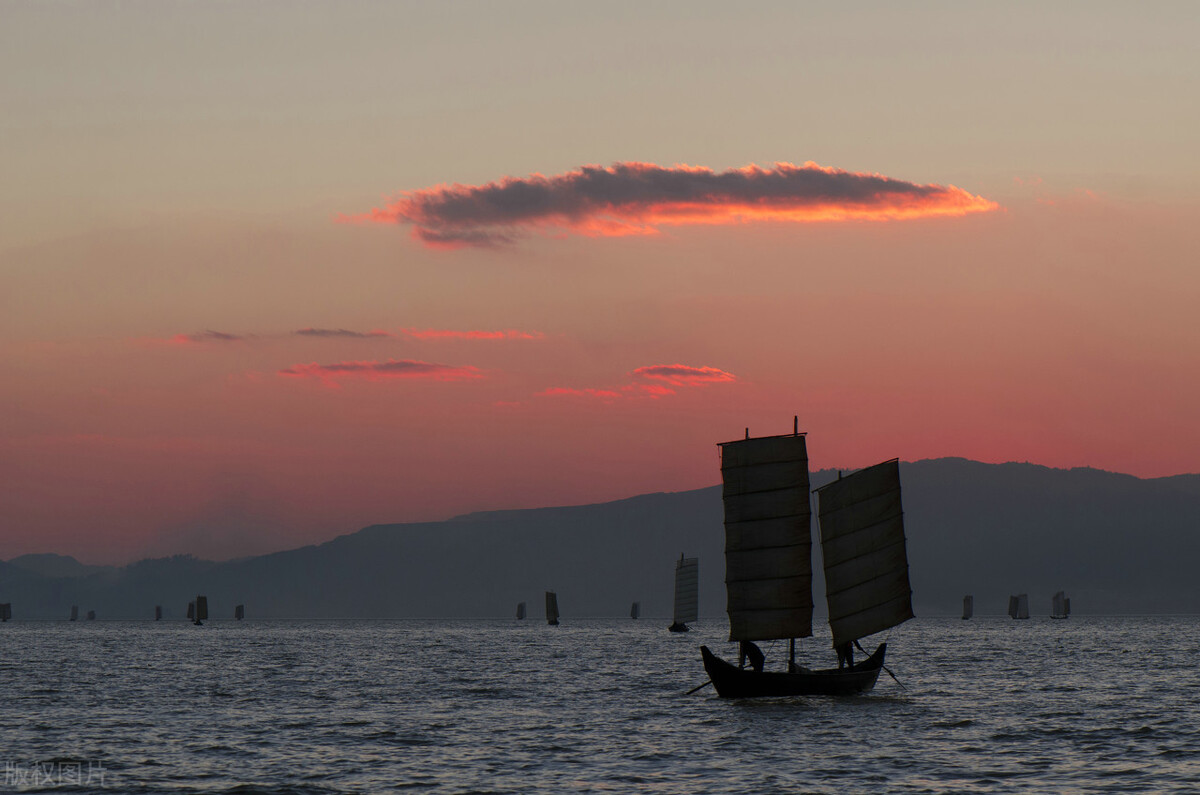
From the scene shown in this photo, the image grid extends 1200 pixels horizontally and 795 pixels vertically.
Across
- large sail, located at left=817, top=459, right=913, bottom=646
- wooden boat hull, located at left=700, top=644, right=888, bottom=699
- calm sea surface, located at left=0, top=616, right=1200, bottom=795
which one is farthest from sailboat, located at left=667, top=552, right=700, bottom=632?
large sail, located at left=817, top=459, right=913, bottom=646

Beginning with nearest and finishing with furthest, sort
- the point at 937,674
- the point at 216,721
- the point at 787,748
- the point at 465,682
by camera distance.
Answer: the point at 787,748 → the point at 216,721 → the point at 465,682 → the point at 937,674

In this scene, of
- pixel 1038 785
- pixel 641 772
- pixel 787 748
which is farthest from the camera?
pixel 787 748

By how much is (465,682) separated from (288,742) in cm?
2984

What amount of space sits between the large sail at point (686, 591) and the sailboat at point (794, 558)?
101828mm

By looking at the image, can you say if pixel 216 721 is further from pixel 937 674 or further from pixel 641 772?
pixel 937 674

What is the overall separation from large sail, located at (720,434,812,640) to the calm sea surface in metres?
3.81

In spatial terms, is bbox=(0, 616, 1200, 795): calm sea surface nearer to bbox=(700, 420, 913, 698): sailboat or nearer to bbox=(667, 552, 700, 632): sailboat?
bbox=(700, 420, 913, 698): sailboat

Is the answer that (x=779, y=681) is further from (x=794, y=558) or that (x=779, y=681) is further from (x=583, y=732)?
(x=583, y=732)

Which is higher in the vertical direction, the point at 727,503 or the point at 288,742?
the point at 727,503

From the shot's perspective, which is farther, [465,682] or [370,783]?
[465,682]

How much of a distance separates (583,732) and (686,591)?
11848 centimetres

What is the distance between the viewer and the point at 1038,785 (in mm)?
35781

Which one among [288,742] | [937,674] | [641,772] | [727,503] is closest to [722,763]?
[641,772]

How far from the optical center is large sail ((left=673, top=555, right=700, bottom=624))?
162 metres
